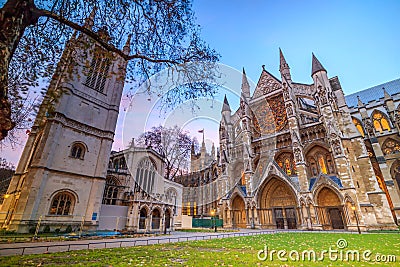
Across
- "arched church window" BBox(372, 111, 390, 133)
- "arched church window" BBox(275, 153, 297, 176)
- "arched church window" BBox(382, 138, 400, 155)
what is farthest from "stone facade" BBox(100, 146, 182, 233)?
"arched church window" BBox(372, 111, 390, 133)

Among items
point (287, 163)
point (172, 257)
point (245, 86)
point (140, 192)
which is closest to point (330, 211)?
point (287, 163)

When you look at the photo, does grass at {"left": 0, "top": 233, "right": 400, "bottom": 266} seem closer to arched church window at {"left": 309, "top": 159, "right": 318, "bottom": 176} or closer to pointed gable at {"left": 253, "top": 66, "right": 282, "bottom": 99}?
arched church window at {"left": 309, "top": 159, "right": 318, "bottom": 176}

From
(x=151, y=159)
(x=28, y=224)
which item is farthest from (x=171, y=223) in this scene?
(x=28, y=224)

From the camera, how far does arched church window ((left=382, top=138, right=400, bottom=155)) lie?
2506 centimetres

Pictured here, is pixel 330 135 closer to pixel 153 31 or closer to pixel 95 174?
pixel 153 31

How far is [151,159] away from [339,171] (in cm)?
2099

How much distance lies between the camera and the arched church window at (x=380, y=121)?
27834 mm

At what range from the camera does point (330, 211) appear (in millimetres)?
19719

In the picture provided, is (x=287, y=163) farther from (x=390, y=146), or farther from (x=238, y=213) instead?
(x=390, y=146)

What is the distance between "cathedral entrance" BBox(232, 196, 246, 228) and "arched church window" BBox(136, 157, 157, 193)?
11.6 meters

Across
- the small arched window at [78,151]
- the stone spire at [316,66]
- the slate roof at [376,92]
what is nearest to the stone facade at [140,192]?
the small arched window at [78,151]

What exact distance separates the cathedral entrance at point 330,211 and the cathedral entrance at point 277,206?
2.59 m

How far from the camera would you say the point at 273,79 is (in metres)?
31.2

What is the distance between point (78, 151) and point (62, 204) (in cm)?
441
